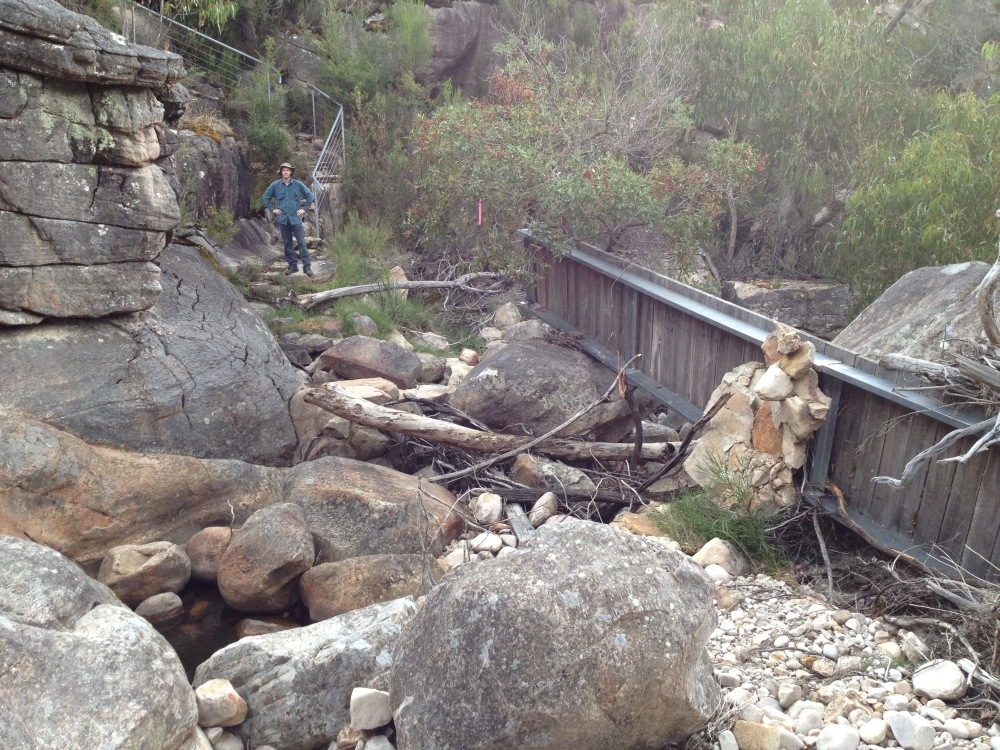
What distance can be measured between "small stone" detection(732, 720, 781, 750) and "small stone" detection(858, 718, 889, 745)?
1.01ft

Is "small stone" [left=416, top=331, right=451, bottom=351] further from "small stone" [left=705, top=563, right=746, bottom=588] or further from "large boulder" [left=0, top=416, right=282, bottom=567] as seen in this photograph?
"small stone" [left=705, top=563, right=746, bottom=588]

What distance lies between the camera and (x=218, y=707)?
375 centimetres

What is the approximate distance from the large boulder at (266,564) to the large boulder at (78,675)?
42.4 inches

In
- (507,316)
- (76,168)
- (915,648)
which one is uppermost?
(76,168)

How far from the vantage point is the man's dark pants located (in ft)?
35.6

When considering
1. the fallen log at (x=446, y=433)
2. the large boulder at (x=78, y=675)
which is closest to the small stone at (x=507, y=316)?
the fallen log at (x=446, y=433)

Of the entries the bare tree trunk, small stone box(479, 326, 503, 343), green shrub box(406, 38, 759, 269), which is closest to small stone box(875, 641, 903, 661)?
the bare tree trunk

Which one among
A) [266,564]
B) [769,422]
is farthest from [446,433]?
[769,422]

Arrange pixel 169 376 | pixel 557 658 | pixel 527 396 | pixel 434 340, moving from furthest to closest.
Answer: pixel 434 340
pixel 527 396
pixel 169 376
pixel 557 658

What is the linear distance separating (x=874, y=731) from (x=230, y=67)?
47.1 feet

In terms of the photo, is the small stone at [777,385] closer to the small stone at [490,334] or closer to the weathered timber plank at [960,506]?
the weathered timber plank at [960,506]

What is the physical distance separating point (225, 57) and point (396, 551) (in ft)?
38.8

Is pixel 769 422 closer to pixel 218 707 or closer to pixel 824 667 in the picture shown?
pixel 824 667

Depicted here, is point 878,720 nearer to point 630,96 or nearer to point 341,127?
point 630,96
